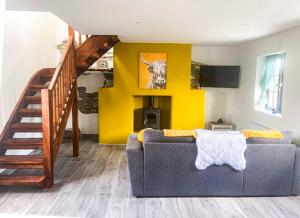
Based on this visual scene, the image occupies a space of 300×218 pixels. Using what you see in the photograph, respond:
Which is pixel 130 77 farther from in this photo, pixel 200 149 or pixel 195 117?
pixel 200 149

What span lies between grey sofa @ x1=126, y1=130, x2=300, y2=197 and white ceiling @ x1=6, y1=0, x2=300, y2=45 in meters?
1.62

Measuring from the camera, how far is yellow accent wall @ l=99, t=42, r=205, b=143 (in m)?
6.36

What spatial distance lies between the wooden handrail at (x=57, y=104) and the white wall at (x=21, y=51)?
2.52 feet

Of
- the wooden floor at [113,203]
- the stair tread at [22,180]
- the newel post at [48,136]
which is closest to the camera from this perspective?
the wooden floor at [113,203]

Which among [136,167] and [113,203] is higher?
[136,167]

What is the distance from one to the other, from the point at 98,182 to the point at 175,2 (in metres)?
2.76

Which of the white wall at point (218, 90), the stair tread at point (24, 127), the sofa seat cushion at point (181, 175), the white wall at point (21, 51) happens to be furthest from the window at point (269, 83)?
the white wall at point (21, 51)

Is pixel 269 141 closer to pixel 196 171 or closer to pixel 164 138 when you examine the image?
pixel 196 171

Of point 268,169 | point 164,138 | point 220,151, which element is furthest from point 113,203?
point 268,169

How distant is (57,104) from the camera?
4.24 m

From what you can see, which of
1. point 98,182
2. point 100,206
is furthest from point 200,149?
point 98,182

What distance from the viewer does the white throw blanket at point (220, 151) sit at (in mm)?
3373

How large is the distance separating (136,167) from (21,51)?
3.21 meters

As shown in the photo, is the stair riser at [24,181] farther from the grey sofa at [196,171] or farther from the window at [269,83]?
the window at [269,83]
